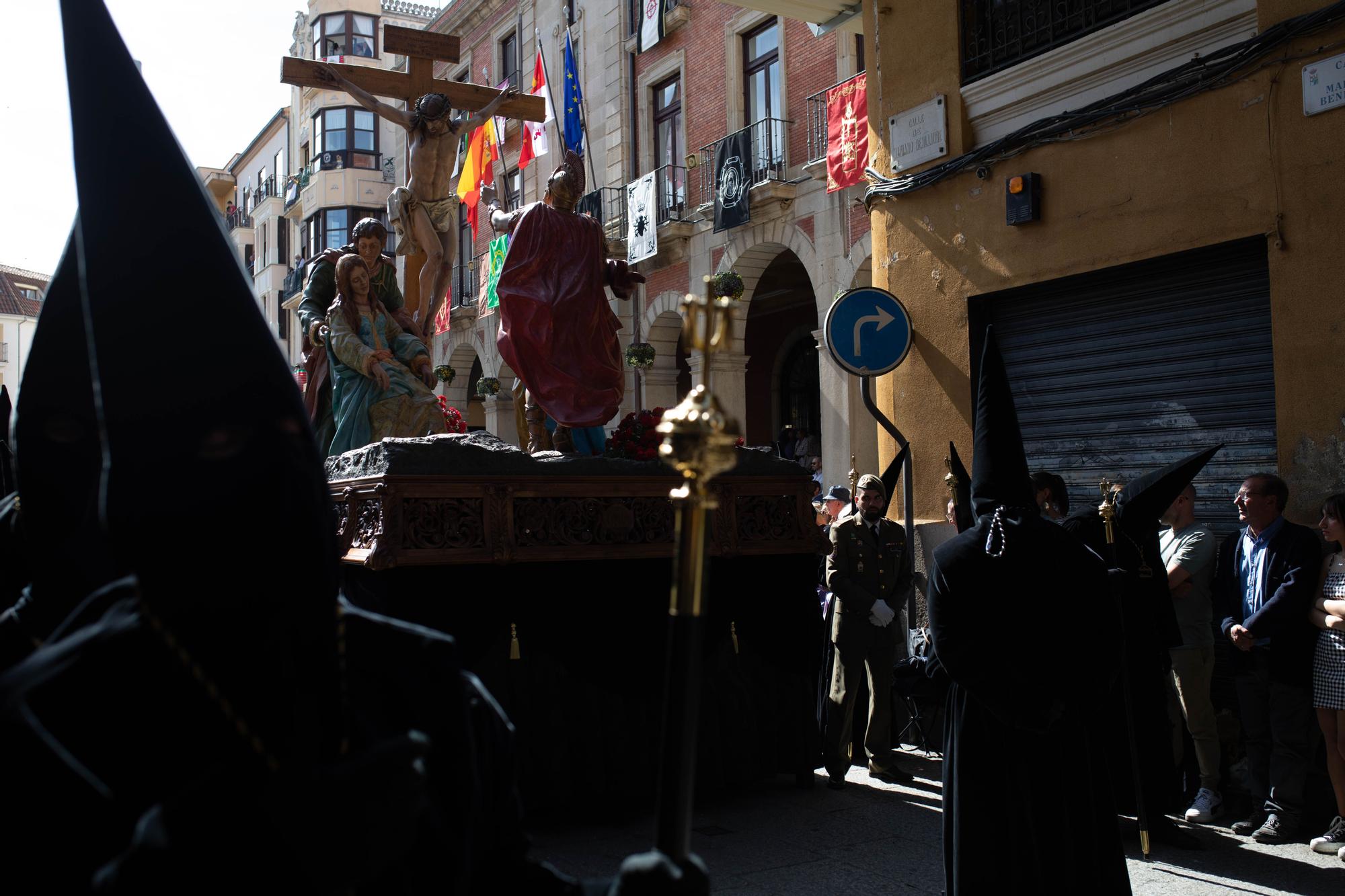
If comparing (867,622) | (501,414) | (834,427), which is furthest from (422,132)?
(501,414)

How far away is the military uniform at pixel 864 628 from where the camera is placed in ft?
23.9

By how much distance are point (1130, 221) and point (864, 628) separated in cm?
324

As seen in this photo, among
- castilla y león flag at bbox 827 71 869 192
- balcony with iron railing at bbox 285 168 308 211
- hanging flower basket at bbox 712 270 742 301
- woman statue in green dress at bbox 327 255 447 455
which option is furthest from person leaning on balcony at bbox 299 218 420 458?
balcony with iron railing at bbox 285 168 308 211

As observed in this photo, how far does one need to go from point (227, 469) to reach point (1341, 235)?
6924mm

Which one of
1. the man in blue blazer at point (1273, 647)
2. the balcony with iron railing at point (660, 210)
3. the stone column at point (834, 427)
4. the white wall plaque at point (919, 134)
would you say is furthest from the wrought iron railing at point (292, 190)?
the man in blue blazer at point (1273, 647)

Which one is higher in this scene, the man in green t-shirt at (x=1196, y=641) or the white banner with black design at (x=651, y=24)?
the white banner with black design at (x=651, y=24)

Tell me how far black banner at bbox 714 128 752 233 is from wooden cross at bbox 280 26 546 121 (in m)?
7.38

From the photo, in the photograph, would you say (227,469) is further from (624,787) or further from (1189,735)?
(1189,735)

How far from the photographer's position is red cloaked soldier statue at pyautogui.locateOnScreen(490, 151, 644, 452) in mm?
7438

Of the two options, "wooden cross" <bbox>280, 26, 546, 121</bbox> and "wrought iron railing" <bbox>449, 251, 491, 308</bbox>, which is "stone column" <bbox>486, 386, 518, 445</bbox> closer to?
"wrought iron railing" <bbox>449, 251, 491, 308</bbox>

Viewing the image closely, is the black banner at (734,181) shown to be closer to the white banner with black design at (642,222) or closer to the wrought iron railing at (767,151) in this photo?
the wrought iron railing at (767,151)

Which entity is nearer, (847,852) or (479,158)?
(847,852)

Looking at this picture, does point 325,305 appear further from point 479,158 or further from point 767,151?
point 767,151

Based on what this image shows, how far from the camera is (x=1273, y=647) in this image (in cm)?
605
